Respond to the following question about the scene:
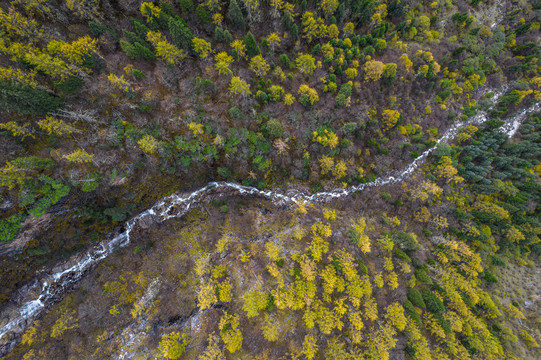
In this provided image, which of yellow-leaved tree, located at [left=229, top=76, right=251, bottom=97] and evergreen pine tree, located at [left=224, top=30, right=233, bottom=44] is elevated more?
evergreen pine tree, located at [left=224, top=30, right=233, bottom=44]

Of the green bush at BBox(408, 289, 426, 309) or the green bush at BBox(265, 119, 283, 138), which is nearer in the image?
the green bush at BBox(408, 289, 426, 309)

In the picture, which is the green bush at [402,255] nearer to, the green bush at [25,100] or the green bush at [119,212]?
the green bush at [119,212]

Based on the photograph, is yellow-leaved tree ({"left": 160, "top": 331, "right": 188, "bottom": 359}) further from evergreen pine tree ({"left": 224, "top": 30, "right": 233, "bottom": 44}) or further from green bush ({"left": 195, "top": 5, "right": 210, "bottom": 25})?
green bush ({"left": 195, "top": 5, "right": 210, "bottom": 25})

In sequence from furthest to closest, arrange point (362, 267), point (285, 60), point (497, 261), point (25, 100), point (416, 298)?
1. point (497, 261)
2. point (285, 60)
3. point (416, 298)
4. point (362, 267)
5. point (25, 100)

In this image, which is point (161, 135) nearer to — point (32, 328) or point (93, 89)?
point (93, 89)

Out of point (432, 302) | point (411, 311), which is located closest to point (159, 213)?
point (411, 311)

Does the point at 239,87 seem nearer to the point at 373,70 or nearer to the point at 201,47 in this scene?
the point at 201,47

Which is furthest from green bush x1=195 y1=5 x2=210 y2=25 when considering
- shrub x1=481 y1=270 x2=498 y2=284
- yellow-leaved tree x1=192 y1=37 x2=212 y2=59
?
shrub x1=481 y1=270 x2=498 y2=284

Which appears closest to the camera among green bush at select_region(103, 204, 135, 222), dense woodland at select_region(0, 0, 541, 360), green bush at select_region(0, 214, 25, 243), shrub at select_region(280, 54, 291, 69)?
green bush at select_region(0, 214, 25, 243)
